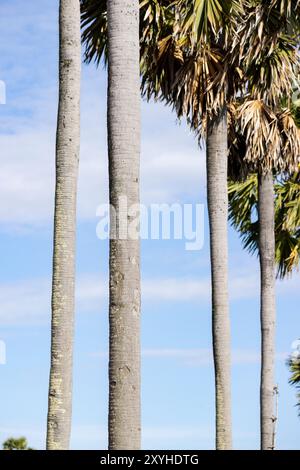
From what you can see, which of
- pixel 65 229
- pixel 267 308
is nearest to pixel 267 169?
pixel 267 308

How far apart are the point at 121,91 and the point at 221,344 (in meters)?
7.67

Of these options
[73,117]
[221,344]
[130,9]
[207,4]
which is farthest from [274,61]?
[130,9]

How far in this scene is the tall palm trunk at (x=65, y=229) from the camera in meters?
12.0

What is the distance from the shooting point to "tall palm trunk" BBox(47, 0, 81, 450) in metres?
12.0

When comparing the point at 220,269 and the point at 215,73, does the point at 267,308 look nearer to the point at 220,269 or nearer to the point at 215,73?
the point at 220,269

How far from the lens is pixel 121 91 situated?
10.7 meters

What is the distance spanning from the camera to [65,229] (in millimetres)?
12477

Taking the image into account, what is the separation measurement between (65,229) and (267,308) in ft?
32.1

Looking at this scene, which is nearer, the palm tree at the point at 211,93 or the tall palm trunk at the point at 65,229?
the tall palm trunk at the point at 65,229

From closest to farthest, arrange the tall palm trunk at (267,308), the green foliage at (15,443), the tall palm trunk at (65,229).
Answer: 1. the tall palm trunk at (65,229)
2. the tall palm trunk at (267,308)
3. the green foliage at (15,443)

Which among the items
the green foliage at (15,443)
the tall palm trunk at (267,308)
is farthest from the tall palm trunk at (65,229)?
the green foliage at (15,443)

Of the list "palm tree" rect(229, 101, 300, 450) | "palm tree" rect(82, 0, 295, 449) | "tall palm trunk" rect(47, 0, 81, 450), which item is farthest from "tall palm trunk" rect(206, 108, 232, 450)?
"tall palm trunk" rect(47, 0, 81, 450)

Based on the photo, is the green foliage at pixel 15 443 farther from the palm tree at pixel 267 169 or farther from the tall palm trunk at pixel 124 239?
the tall palm trunk at pixel 124 239

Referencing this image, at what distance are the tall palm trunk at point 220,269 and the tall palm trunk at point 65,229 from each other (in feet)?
17.4
